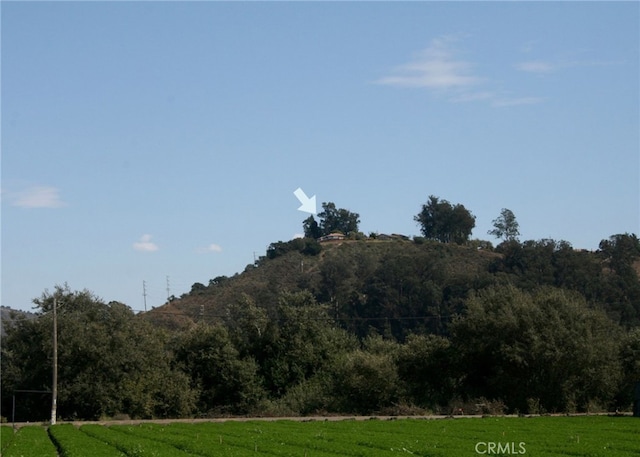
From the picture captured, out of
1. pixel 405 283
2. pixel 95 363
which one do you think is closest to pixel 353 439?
pixel 95 363

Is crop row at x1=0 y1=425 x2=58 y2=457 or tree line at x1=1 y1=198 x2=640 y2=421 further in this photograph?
tree line at x1=1 y1=198 x2=640 y2=421

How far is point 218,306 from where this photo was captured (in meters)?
123

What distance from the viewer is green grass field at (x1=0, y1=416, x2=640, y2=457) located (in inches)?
1074

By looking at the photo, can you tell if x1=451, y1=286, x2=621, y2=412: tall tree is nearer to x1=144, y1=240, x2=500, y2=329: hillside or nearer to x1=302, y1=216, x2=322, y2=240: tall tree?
x1=144, y1=240, x2=500, y2=329: hillside

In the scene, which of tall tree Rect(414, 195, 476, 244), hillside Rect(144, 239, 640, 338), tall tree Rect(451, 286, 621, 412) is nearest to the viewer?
tall tree Rect(451, 286, 621, 412)

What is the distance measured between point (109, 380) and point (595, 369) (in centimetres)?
3391

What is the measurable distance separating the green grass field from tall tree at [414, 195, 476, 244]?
116257 millimetres

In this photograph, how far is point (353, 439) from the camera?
32719mm

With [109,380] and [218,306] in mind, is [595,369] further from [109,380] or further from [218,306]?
[218,306]

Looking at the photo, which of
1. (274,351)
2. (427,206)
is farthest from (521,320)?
(427,206)

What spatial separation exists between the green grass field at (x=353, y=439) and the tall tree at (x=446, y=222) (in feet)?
381

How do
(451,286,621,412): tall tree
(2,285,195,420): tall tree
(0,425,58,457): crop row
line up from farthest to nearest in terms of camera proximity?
(2,285,195,420): tall tree, (451,286,621,412): tall tree, (0,425,58,457): crop row

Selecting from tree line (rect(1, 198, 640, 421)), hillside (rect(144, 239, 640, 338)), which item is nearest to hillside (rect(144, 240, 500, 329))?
hillside (rect(144, 239, 640, 338))

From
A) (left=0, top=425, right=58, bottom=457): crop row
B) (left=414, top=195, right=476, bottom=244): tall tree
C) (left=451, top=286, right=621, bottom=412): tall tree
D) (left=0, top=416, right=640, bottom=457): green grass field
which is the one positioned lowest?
(left=0, top=416, right=640, bottom=457): green grass field
